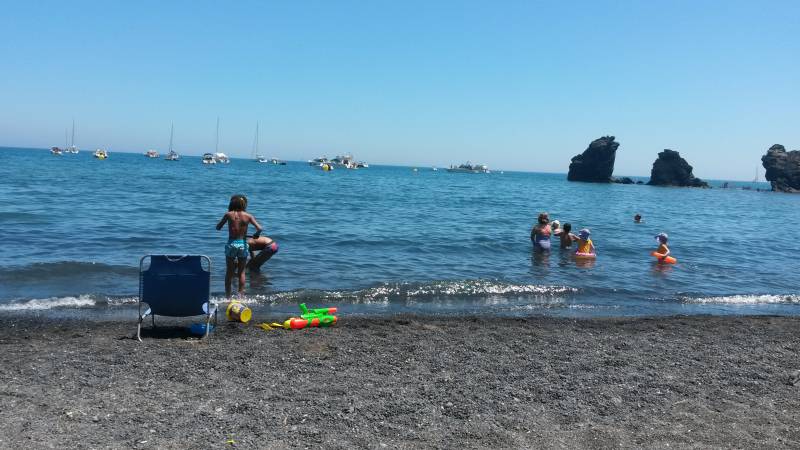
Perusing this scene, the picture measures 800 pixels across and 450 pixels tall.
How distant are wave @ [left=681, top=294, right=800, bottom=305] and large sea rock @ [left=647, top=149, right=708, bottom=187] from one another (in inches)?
4042

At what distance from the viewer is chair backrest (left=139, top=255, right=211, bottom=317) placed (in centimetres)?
726

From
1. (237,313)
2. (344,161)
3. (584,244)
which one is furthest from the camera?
(344,161)

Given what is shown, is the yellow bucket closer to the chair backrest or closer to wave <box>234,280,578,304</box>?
the chair backrest

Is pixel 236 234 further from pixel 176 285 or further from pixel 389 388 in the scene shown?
pixel 389 388

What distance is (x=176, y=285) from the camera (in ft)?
23.9

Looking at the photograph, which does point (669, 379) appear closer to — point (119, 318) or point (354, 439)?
point (354, 439)

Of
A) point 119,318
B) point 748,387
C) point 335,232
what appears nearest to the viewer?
point 748,387

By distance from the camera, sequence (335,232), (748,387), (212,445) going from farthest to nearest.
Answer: (335,232) < (748,387) < (212,445)

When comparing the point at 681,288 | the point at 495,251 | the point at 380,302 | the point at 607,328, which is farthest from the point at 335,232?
the point at 607,328

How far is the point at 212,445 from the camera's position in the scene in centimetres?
430

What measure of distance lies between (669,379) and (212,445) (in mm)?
4762

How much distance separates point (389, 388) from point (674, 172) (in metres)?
113

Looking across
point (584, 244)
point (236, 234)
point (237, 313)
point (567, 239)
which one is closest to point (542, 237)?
point (567, 239)

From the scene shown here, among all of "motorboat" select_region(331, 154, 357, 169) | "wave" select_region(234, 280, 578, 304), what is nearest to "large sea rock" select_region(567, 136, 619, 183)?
"motorboat" select_region(331, 154, 357, 169)
